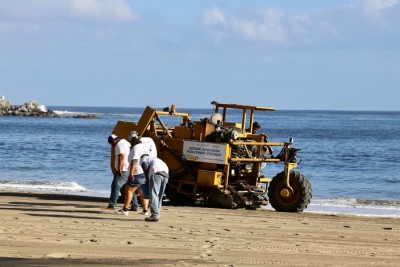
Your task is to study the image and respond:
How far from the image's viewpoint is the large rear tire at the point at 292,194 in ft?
52.7

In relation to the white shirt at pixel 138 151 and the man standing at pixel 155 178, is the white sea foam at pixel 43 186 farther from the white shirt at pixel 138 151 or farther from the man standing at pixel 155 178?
the man standing at pixel 155 178

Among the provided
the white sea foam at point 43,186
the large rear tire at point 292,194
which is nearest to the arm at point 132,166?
the large rear tire at point 292,194

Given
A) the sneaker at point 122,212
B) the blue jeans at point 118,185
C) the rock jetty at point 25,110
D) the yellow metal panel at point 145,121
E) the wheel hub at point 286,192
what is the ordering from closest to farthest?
the sneaker at point 122,212 → the blue jeans at point 118,185 → the wheel hub at point 286,192 → the yellow metal panel at point 145,121 → the rock jetty at point 25,110

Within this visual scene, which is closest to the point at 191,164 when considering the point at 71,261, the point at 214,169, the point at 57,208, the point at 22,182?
the point at 214,169

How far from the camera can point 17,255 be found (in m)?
9.65

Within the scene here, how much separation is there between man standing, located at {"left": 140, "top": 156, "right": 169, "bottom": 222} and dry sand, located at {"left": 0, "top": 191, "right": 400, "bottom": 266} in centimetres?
27

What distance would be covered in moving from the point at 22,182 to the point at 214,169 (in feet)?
30.3

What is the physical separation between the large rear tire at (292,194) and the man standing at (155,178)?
12.4ft

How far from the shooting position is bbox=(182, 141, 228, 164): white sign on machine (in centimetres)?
1567

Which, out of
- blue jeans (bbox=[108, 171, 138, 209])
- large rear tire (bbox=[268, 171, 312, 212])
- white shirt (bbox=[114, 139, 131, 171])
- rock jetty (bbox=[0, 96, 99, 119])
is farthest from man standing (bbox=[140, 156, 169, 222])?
rock jetty (bbox=[0, 96, 99, 119])

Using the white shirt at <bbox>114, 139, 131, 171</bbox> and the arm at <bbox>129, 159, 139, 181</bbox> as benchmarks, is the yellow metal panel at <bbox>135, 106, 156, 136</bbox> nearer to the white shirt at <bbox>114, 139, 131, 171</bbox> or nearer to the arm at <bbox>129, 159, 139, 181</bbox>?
the white shirt at <bbox>114, 139, 131, 171</bbox>

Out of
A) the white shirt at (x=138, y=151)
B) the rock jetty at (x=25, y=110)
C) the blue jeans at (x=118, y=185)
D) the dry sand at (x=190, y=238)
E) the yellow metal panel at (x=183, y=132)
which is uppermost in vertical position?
the rock jetty at (x=25, y=110)

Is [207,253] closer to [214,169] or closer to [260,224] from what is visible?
[260,224]

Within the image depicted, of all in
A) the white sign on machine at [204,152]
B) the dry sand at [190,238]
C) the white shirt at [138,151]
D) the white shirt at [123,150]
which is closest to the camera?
the dry sand at [190,238]
